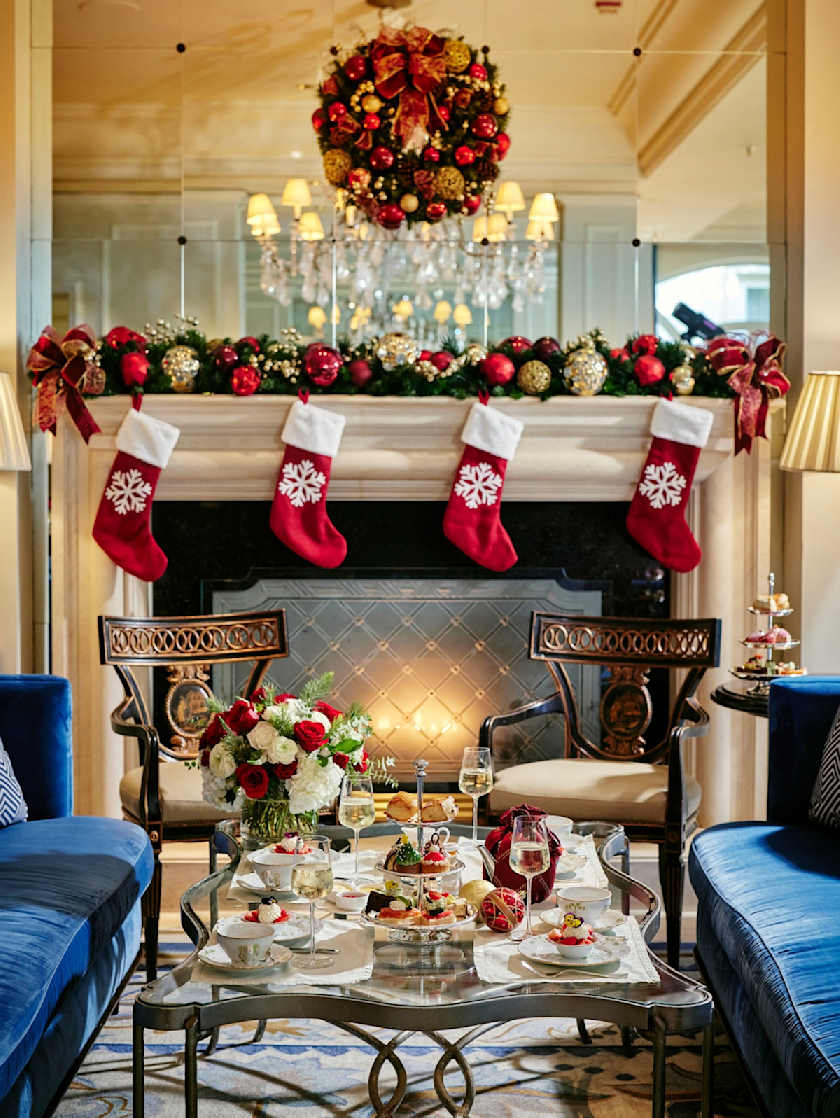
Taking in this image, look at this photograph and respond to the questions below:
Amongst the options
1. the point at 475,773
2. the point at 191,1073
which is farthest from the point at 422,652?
the point at 191,1073

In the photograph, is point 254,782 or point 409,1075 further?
point 409,1075

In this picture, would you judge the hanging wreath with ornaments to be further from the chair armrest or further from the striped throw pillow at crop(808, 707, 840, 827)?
the striped throw pillow at crop(808, 707, 840, 827)

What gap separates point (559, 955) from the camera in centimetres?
206

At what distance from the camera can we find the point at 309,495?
13.7 feet

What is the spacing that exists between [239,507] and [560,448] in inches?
45.5

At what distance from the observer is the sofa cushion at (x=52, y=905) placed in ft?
6.51

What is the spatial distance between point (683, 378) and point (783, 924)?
229 cm

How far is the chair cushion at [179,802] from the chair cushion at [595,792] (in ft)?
2.61

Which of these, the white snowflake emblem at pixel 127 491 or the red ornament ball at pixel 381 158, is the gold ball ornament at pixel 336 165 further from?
the white snowflake emblem at pixel 127 491

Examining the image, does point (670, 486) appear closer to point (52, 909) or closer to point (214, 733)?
point (214, 733)

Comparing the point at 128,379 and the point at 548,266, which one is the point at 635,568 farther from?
the point at 128,379

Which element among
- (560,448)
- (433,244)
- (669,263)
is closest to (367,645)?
(560,448)

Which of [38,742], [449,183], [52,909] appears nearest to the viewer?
[52,909]

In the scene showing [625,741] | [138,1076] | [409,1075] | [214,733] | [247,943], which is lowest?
[409,1075]
